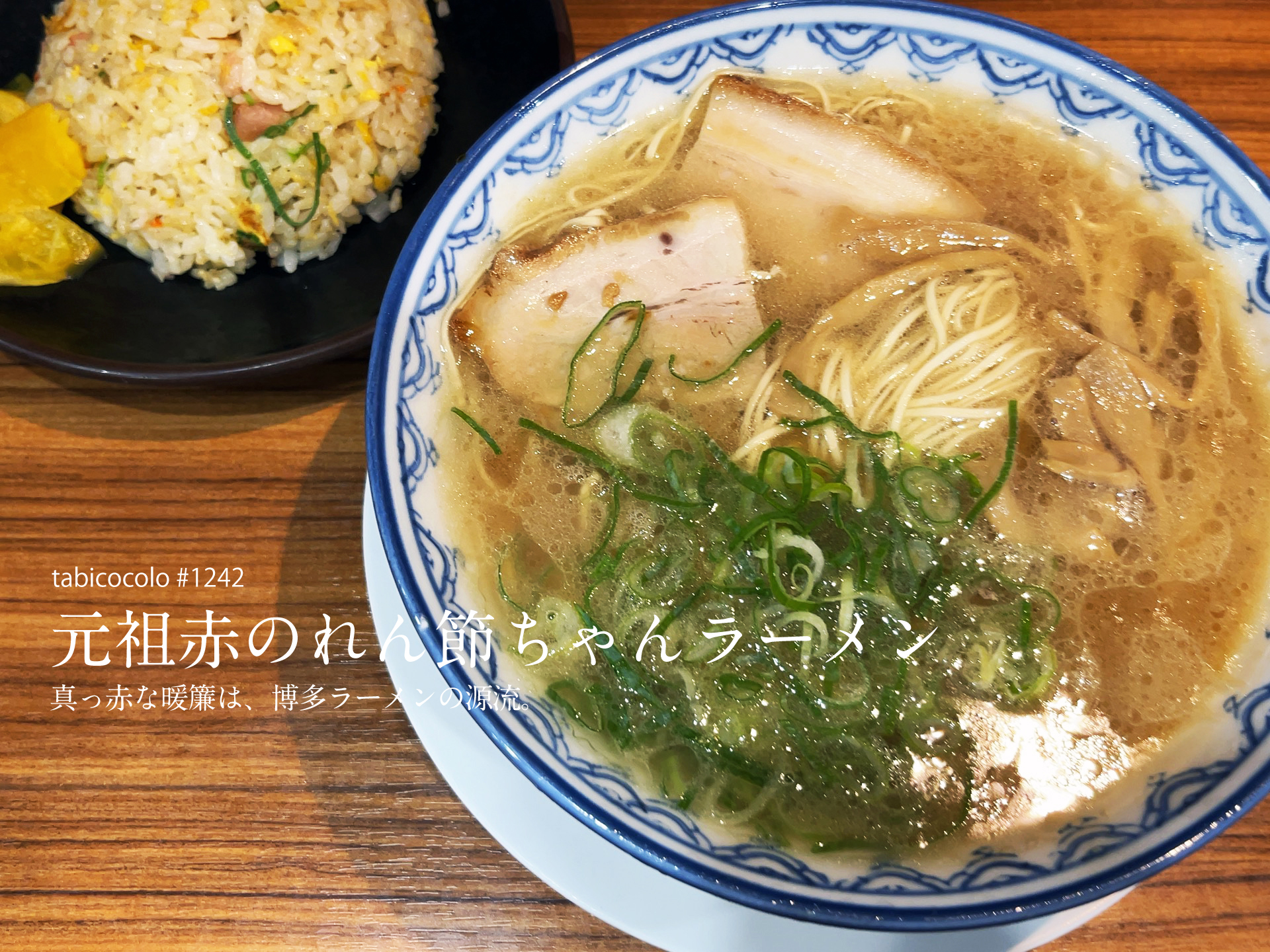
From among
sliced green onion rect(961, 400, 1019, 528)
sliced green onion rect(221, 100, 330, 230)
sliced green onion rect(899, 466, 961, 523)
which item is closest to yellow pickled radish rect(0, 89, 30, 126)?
sliced green onion rect(221, 100, 330, 230)

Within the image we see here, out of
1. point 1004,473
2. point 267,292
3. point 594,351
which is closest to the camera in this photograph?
point 1004,473

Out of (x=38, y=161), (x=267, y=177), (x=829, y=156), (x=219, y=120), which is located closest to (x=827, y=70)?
(x=829, y=156)

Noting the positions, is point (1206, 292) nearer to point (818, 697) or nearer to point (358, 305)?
point (818, 697)

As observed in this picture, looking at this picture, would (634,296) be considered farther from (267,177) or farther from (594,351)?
(267,177)

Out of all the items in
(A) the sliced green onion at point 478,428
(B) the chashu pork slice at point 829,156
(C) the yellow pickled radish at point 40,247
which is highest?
(B) the chashu pork slice at point 829,156

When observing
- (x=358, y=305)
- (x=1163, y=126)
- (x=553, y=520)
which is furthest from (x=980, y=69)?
(x=358, y=305)

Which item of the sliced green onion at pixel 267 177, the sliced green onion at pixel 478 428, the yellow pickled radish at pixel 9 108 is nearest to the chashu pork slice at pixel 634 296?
the sliced green onion at pixel 478 428

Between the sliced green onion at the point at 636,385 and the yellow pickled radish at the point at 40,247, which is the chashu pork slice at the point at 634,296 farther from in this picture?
the yellow pickled radish at the point at 40,247
